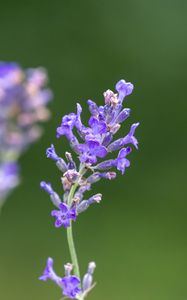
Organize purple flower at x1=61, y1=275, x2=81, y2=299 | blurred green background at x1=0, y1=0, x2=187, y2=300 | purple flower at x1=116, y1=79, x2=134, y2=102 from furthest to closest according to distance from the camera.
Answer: blurred green background at x1=0, y1=0, x2=187, y2=300 → purple flower at x1=116, y1=79, x2=134, y2=102 → purple flower at x1=61, y1=275, x2=81, y2=299

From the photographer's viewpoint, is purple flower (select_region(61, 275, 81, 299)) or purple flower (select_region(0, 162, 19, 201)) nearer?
purple flower (select_region(61, 275, 81, 299))

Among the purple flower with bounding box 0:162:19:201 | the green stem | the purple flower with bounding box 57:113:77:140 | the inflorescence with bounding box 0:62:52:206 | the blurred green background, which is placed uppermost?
the blurred green background

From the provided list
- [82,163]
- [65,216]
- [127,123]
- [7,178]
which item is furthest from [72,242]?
[127,123]

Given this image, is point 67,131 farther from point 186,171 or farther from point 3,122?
point 186,171

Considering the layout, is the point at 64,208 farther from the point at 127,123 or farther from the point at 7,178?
the point at 127,123

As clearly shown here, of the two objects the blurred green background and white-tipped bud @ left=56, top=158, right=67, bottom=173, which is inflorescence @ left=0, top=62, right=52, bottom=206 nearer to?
white-tipped bud @ left=56, top=158, right=67, bottom=173

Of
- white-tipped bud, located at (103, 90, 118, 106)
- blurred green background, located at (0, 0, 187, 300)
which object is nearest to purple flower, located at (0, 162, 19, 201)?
white-tipped bud, located at (103, 90, 118, 106)


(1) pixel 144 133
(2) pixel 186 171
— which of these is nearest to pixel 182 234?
(2) pixel 186 171

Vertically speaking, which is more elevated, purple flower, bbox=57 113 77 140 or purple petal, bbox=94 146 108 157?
purple flower, bbox=57 113 77 140
